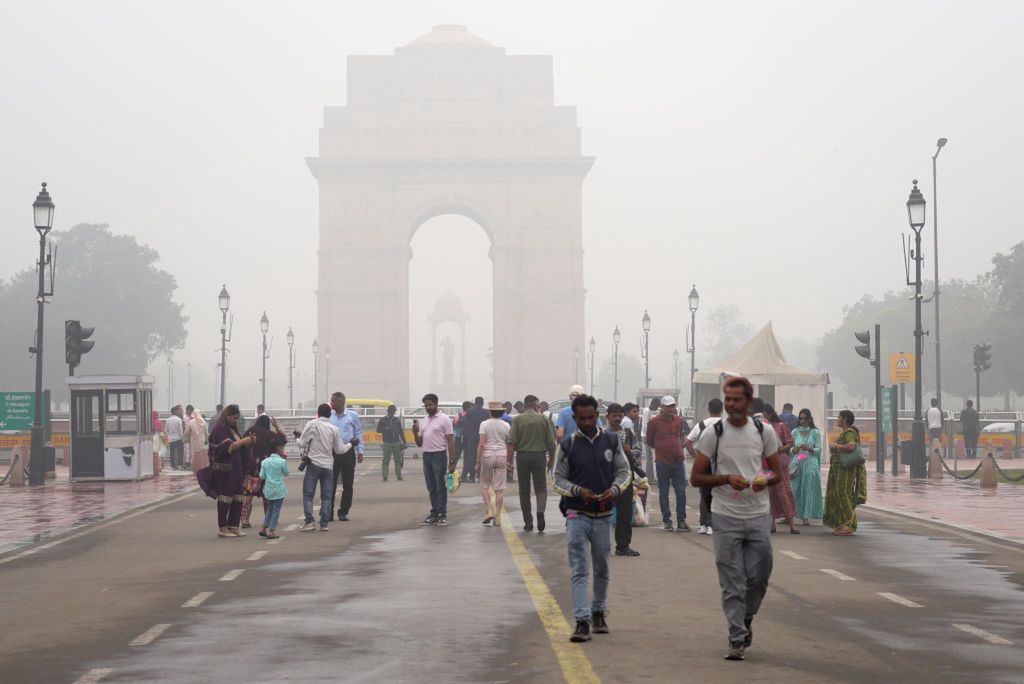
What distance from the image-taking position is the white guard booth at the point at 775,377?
33.4 meters

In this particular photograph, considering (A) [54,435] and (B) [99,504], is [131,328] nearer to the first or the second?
(A) [54,435]

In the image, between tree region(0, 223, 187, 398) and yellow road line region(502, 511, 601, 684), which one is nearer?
yellow road line region(502, 511, 601, 684)

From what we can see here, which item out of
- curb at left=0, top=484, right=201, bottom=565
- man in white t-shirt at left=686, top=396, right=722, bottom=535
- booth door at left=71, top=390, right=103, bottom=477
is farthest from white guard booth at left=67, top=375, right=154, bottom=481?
man in white t-shirt at left=686, top=396, right=722, bottom=535

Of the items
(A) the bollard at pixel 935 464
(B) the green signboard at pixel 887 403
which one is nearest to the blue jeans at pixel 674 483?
(A) the bollard at pixel 935 464

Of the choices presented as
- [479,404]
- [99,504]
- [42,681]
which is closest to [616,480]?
[42,681]

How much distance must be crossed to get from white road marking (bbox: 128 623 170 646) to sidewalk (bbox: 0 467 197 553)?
7156mm

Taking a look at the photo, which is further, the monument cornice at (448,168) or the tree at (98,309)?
the tree at (98,309)

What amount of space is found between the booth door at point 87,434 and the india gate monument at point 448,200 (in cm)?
5883

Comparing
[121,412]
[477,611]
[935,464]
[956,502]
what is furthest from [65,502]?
[935,464]

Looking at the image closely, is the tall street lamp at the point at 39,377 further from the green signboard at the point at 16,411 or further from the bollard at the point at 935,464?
the bollard at the point at 935,464

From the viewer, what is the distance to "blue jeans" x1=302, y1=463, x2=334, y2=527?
798 inches

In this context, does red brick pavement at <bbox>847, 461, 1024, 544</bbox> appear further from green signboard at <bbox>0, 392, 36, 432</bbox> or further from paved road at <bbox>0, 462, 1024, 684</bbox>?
green signboard at <bbox>0, 392, 36, 432</bbox>

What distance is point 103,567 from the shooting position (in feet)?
Answer: 52.9

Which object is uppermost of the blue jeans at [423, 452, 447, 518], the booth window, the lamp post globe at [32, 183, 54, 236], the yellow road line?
the lamp post globe at [32, 183, 54, 236]
